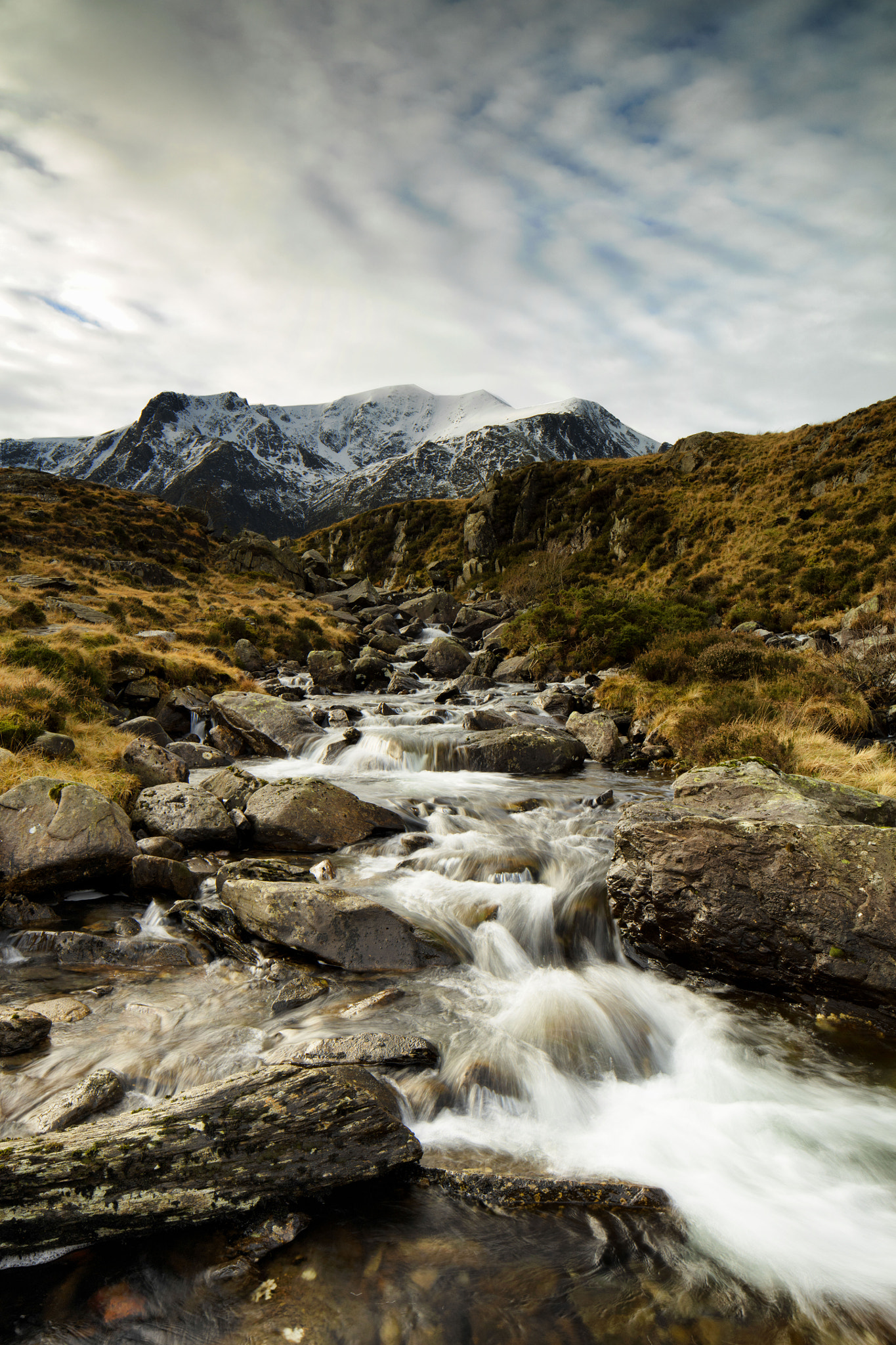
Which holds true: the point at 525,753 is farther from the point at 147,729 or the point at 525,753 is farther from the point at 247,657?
the point at 247,657

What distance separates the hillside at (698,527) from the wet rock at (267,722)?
21417 millimetres

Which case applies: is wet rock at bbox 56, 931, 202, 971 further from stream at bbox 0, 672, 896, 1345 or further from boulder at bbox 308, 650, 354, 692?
boulder at bbox 308, 650, 354, 692

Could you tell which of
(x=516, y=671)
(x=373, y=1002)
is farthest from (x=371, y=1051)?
(x=516, y=671)

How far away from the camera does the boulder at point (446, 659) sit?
88.1 feet

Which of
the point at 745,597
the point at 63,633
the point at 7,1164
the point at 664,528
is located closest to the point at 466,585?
the point at 664,528

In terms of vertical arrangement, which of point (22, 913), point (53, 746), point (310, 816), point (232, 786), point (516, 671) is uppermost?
point (516, 671)

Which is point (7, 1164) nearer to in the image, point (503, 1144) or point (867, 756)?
point (503, 1144)

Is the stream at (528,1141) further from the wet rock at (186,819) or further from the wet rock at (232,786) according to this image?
the wet rock at (232,786)

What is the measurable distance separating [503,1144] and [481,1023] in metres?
1.35

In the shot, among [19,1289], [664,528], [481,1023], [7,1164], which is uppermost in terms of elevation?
[664,528]

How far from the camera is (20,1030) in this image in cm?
486

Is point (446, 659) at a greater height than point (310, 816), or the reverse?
point (446, 659)

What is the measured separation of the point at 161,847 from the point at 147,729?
19.2 feet

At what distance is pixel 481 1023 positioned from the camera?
5.77 meters
